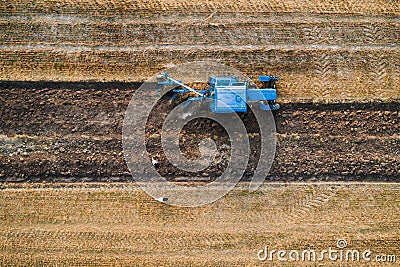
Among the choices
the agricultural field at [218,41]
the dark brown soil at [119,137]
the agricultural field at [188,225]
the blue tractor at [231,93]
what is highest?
the agricultural field at [218,41]

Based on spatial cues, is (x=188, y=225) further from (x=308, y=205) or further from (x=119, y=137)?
(x=308, y=205)

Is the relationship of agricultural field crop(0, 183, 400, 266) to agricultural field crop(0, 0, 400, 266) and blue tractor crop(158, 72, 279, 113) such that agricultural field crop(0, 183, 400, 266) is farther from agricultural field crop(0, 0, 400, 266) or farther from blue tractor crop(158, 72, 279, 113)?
blue tractor crop(158, 72, 279, 113)

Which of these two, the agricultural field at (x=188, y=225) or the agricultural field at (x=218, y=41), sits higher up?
the agricultural field at (x=218, y=41)

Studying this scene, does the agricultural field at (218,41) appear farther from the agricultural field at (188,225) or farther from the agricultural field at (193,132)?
the agricultural field at (188,225)

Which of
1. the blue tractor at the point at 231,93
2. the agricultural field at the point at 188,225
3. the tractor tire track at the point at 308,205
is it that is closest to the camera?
the blue tractor at the point at 231,93

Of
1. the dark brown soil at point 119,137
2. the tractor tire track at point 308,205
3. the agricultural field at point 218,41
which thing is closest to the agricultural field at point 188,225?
the tractor tire track at point 308,205

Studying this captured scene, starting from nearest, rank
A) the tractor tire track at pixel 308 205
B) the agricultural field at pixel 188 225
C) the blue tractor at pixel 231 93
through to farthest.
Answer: the blue tractor at pixel 231 93
the agricultural field at pixel 188 225
the tractor tire track at pixel 308 205

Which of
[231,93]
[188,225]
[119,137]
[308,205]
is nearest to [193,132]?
[231,93]

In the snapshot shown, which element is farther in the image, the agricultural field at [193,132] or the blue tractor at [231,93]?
the agricultural field at [193,132]
